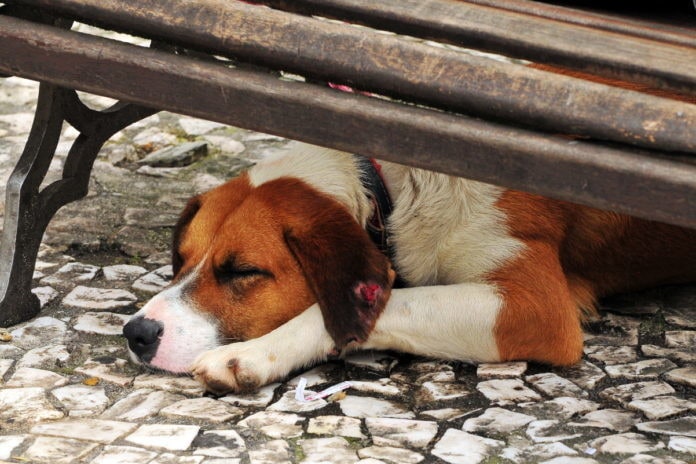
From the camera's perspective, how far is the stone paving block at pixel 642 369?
360 cm

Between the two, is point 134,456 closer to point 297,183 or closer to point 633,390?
point 297,183

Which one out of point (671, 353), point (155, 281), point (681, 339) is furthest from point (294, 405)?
point (681, 339)

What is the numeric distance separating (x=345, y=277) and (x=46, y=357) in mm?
996

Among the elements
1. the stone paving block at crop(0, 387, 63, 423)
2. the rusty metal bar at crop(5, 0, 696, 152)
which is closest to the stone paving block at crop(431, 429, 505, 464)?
the rusty metal bar at crop(5, 0, 696, 152)

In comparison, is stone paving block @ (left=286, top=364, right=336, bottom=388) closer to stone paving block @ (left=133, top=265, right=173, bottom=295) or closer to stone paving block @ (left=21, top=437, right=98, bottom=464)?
stone paving block @ (left=21, top=437, right=98, bottom=464)

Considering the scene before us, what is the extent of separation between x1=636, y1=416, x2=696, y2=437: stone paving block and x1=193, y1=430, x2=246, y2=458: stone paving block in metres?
1.12

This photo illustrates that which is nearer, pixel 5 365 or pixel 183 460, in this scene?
pixel 183 460

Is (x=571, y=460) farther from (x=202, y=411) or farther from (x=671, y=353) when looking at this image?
(x=202, y=411)

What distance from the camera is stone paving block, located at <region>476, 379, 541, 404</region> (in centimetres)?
344

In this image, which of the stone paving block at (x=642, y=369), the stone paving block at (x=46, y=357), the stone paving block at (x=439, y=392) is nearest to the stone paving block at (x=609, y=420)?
the stone paving block at (x=642, y=369)

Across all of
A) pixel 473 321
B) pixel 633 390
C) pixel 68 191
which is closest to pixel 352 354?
pixel 473 321

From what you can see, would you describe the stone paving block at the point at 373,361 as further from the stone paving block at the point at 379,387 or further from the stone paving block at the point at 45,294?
the stone paving block at the point at 45,294

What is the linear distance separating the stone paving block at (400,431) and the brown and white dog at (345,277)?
1.13 feet

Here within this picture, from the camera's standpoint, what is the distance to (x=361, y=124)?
8.74ft
